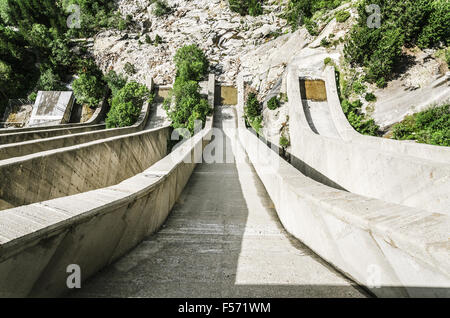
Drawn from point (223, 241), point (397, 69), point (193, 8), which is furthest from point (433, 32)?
point (193, 8)

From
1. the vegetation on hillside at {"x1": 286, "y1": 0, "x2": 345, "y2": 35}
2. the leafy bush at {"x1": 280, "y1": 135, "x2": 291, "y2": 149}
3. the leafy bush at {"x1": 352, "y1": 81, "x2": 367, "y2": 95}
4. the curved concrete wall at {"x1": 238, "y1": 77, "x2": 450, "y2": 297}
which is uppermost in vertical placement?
the vegetation on hillside at {"x1": 286, "y1": 0, "x2": 345, "y2": 35}

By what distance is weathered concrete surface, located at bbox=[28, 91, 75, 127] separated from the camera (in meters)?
21.3

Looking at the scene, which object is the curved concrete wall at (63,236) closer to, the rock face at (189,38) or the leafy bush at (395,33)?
the leafy bush at (395,33)

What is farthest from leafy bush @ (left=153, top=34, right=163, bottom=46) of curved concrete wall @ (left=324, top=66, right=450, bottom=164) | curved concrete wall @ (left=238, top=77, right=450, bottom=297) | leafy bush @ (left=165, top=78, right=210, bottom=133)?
curved concrete wall @ (left=238, top=77, right=450, bottom=297)

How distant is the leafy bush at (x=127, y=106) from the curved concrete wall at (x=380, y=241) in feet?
69.3

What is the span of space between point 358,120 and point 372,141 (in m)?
5.77

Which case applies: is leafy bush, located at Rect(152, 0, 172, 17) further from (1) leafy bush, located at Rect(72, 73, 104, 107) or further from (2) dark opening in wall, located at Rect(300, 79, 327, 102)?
(2) dark opening in wall, located at Rect(300, 79, 327, 102)

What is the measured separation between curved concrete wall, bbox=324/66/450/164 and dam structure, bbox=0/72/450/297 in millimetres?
78

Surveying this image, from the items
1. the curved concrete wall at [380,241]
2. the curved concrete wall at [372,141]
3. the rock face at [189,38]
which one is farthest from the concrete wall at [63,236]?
the rock face at [189,38]

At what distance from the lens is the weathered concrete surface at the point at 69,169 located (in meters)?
4.22

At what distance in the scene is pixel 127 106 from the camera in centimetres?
1977

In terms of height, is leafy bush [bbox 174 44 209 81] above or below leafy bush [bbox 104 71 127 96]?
above

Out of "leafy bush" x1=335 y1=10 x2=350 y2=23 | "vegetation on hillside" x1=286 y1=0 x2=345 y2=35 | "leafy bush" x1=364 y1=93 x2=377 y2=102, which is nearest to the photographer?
"leafy bush" x1=364 y1=93 x2=377 y2=102
